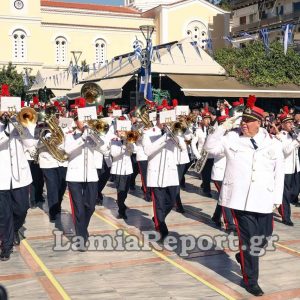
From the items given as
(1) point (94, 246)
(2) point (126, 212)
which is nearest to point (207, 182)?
(2) point (126, 212)

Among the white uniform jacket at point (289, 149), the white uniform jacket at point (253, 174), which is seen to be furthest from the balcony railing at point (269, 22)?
the white uniform jacket at point (253, 174)

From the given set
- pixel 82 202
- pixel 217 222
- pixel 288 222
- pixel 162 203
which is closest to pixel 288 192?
pixel 288 222

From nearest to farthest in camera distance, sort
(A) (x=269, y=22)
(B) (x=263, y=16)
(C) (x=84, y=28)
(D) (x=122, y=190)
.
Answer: (D) (x=122, y=190) → (A) (x=269, y=22) → (B) (x=263, y=16) → (C) (x=84, y=28)

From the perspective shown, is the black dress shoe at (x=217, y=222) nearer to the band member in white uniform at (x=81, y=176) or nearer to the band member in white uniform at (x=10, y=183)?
the band member in white uniform at (x=81, y=176)

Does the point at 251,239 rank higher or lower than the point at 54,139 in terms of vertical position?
lower

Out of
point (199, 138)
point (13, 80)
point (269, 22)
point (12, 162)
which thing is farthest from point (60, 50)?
point (12, 162)

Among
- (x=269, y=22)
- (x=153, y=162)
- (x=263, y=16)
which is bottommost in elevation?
(x=153, y=162)

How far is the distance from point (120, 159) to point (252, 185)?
13.8 ft

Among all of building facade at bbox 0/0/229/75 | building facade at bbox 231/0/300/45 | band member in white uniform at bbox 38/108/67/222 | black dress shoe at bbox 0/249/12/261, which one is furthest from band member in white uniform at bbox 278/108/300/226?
building facade at bbox 0/0/229/75

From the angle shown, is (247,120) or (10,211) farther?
(10,211)

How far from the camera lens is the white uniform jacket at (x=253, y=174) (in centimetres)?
534

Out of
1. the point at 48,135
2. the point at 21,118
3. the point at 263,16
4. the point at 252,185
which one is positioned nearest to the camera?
the point at 252,185

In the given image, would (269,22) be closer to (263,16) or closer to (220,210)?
(263,16)

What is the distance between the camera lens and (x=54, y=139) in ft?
26.7
